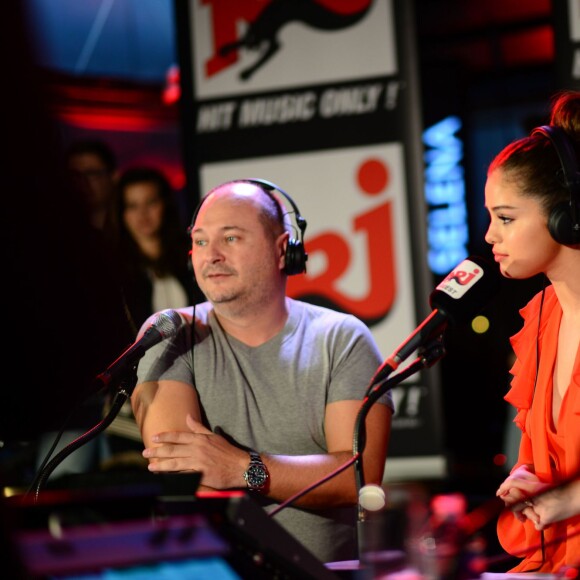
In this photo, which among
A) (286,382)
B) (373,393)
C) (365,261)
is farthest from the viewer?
(365,261)

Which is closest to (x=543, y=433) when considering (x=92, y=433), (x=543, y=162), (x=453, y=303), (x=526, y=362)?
(x=526, y=362)

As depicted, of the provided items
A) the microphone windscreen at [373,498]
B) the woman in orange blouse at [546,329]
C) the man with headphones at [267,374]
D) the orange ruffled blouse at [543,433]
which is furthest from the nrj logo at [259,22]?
the microphone windscreen at [373,498]

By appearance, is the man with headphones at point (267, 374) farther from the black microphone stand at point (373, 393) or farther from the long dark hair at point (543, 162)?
the long dark hair at point (543, 162)

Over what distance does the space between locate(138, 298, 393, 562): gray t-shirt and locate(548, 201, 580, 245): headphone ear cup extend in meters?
0.68

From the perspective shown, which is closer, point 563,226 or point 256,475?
point 563,226

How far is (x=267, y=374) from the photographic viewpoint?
2352 millimetres

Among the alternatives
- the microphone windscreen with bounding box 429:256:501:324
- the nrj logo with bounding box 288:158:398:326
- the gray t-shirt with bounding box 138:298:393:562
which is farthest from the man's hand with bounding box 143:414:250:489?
the nrj logo with bounding box 288:158:398:326

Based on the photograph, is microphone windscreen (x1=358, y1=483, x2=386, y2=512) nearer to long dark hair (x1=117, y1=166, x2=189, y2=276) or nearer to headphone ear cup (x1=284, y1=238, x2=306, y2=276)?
headphone ear cup (x1=284, y1=238, x2=306, y2=276)

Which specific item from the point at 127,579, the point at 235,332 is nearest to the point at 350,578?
the point at 127,579

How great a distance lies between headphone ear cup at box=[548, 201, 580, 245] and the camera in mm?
1816

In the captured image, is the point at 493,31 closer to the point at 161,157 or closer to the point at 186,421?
the point at 161,157

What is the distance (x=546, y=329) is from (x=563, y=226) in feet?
1.12

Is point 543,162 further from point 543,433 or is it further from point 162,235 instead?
point 162,235

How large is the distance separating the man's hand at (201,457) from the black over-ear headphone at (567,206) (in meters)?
0.89
